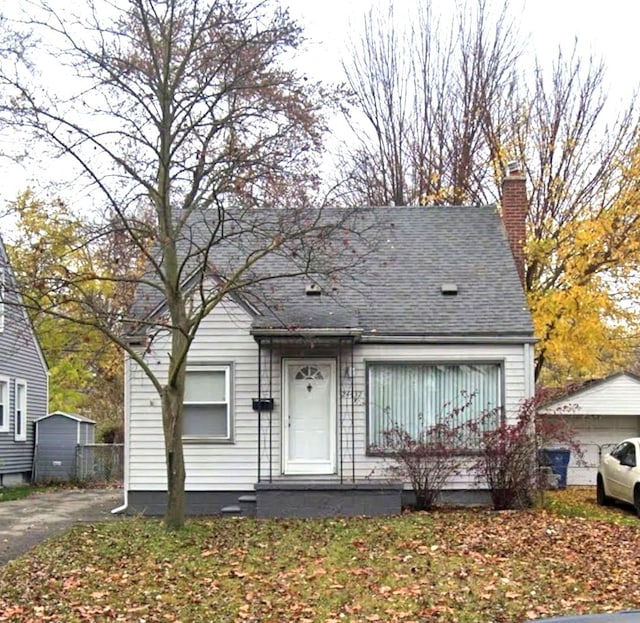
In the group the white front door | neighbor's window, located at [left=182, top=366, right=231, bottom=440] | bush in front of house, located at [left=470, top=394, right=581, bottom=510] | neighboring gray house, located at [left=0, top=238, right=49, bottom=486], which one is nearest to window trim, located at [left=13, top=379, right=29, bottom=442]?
neighboring gray house, located at [left=0, top=238, right=49, bottom=486]

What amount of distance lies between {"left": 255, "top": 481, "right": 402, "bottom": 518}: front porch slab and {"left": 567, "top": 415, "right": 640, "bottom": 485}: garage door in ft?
31.8

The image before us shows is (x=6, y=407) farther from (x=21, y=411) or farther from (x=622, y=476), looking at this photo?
(x=622, y=476)

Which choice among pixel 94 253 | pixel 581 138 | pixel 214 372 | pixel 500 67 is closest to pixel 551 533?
pixel 214 372

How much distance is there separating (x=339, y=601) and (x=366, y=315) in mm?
7888

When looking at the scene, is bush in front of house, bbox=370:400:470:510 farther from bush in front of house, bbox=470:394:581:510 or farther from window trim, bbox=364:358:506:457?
bush in front of house, bbox=470:394:581:510

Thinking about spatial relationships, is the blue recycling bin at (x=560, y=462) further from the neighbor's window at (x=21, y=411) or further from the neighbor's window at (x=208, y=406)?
the neighbor's window at (x=21, y=411)

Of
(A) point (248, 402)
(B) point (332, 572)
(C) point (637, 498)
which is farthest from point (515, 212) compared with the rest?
(B) point (332, 572)

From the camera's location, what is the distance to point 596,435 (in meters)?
22.7

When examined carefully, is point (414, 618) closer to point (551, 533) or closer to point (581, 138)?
point (551, 533)

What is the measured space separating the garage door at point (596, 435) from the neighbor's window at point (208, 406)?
10493mm

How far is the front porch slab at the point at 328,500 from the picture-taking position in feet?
46.7

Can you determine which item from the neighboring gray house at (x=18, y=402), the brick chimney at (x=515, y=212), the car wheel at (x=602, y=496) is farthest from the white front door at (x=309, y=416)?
the neighboring gray house at (x=18, y=402)

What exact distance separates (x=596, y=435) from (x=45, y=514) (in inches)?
533

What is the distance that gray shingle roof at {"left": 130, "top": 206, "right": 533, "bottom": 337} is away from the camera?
15.6 metres
